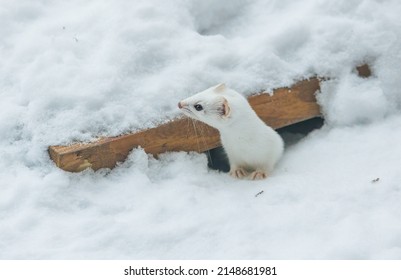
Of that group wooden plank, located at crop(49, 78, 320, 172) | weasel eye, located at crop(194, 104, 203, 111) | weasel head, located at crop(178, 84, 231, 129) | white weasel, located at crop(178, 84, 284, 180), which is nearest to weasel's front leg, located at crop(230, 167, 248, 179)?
white weasel, located at crop(178, 84, 284, 180)

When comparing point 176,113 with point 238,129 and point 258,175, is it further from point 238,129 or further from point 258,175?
point 258,175

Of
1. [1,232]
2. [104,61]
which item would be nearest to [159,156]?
[104,61]

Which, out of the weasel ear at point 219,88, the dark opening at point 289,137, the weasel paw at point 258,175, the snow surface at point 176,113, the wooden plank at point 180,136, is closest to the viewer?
the snow surface at point 176,113

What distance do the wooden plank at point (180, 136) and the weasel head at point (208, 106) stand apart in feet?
0.58

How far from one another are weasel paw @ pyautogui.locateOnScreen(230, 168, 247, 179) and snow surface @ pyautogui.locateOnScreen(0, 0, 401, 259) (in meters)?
0.08

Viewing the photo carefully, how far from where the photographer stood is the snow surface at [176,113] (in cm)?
243

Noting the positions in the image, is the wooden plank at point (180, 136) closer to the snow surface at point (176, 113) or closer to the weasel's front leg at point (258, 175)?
the snow surface at point (176, 113)

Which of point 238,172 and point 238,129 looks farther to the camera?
point 238,172

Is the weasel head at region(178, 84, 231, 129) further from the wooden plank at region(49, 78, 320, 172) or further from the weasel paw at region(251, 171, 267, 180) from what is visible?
the weasel paw at region(251, 171, 267, 180)

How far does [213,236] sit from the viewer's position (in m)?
2.46

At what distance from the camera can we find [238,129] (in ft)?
10.3

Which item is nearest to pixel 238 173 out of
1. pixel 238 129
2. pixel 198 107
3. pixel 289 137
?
pixel 238 129

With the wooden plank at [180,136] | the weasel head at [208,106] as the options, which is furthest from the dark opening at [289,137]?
the weasel head at [208,106]

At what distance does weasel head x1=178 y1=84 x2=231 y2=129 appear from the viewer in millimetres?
2943
